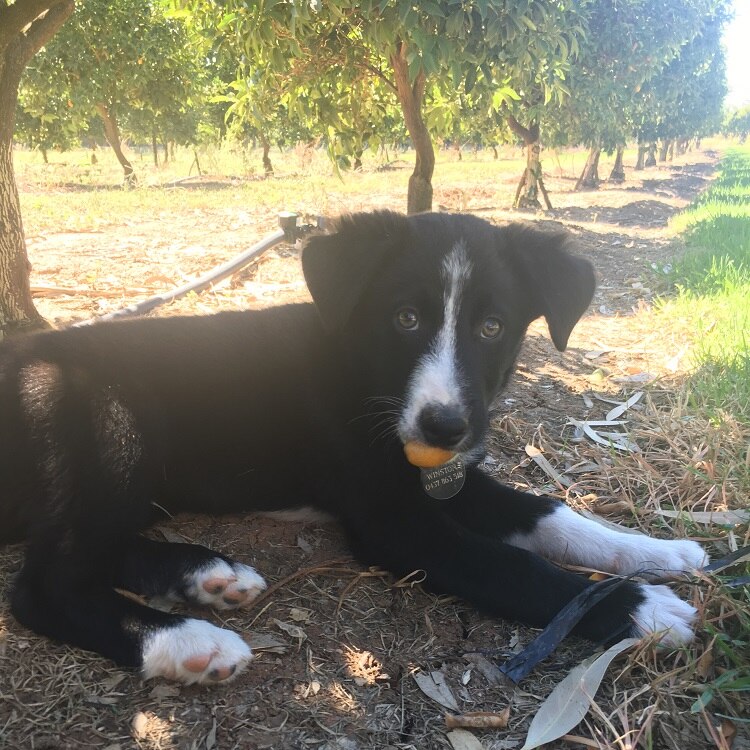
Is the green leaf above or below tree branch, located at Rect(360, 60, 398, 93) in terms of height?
below

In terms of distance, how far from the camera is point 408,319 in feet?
7.74

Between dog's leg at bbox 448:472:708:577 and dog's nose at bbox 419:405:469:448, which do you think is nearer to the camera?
dog's nose at bbox 419:405:469:448

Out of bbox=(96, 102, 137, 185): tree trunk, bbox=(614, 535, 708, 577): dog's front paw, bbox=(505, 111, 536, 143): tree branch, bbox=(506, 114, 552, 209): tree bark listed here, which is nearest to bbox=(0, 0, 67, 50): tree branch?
bbox=(614, 535, 708, 577): dog's front paw

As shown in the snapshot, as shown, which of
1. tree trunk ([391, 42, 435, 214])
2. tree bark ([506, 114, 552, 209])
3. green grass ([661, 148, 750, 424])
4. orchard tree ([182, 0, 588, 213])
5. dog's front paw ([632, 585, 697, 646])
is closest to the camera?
dog's front paw ([632, 585, 697, 646])

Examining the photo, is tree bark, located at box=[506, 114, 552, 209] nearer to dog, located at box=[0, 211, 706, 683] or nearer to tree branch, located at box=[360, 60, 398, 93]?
tree branch, located at box=[360, 60, 398, 93]

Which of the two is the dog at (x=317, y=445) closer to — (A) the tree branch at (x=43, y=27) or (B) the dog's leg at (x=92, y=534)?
(B) the dog's leg at (x=92, y=534)

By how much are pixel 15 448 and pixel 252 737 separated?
1.21 metres

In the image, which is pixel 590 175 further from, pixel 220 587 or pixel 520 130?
pixel 220 587

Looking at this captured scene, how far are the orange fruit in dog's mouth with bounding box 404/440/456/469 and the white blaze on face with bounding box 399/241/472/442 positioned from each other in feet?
0.19

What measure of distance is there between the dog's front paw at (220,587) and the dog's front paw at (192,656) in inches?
8.5

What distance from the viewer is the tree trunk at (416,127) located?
21.4ft

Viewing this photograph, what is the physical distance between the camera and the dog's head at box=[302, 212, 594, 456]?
2.23 metres

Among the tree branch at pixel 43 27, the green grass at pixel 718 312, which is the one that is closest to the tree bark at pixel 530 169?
the green grass at pixel 718 312

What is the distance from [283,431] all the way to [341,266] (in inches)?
29.1
